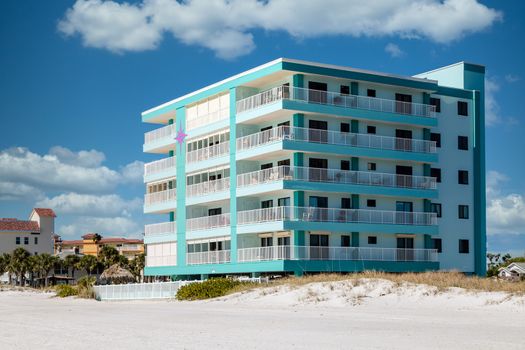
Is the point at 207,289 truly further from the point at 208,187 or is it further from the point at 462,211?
the point at 462,211

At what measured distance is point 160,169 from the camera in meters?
69.8

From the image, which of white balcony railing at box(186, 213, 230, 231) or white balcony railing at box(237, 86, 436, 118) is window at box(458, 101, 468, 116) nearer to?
white balcony railing at box(237, 86, 436, 118)

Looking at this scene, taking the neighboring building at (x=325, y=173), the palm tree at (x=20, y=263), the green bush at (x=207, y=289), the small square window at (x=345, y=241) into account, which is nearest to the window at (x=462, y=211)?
the neighboring building at (x=325, y=173)

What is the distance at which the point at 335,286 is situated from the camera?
117 ft

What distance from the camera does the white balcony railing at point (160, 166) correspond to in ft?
224

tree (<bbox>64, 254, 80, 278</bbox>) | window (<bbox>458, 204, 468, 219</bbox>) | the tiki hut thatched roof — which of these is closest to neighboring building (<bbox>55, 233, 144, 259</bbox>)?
tree (<bbox>64, 254, 80, 278</bbox>)

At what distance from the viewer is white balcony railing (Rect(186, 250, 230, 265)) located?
59656 mm

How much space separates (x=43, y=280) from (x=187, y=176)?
6547 centimetres

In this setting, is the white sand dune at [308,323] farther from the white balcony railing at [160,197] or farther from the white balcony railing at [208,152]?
the white balcony railing at [160,197]

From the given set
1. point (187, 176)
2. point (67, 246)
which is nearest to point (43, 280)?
point (67, 246)

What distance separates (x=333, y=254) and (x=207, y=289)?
16815 mm

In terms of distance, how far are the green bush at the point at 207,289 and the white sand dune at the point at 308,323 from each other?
4.89 feet

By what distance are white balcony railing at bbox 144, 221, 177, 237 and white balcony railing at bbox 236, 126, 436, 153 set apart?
37.8ft

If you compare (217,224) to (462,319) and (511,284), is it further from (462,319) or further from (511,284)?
(462,319)
